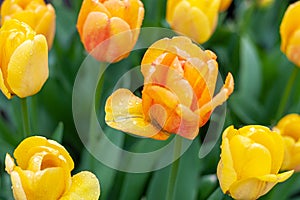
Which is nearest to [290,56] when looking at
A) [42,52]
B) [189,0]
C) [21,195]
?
[189,0]

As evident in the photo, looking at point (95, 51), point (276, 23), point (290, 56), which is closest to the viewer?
point (95, 51)

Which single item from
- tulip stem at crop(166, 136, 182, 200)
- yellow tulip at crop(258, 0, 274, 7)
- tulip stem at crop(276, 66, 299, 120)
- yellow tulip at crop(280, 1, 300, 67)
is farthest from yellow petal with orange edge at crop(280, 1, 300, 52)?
yellow tulip at crop(258, 0, 274, 7)

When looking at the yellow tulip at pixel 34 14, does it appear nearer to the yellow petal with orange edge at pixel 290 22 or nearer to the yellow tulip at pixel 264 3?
the yellow petal with orange edge at pixel 290 22

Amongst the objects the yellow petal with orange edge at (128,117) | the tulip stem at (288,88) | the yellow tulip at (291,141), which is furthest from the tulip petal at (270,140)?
the tulip stem at (288,88)

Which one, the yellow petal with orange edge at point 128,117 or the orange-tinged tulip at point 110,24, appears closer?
the yellow petal with orange edge at point 128,117

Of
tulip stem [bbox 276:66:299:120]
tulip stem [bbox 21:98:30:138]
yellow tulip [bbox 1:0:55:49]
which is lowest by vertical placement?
tulip stem [bbox 276:66:299:120]

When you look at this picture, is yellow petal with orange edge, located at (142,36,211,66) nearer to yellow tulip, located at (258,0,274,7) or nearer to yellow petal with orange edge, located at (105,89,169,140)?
yellow petal with orange edge, located at (105,89,169,140)

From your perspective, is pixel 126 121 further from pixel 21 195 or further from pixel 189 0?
pixel 189 0

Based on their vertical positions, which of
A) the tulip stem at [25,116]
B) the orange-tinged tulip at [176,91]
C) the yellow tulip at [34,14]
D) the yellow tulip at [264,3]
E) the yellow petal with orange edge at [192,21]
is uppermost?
the orange-tinged tulip at [176,91]
